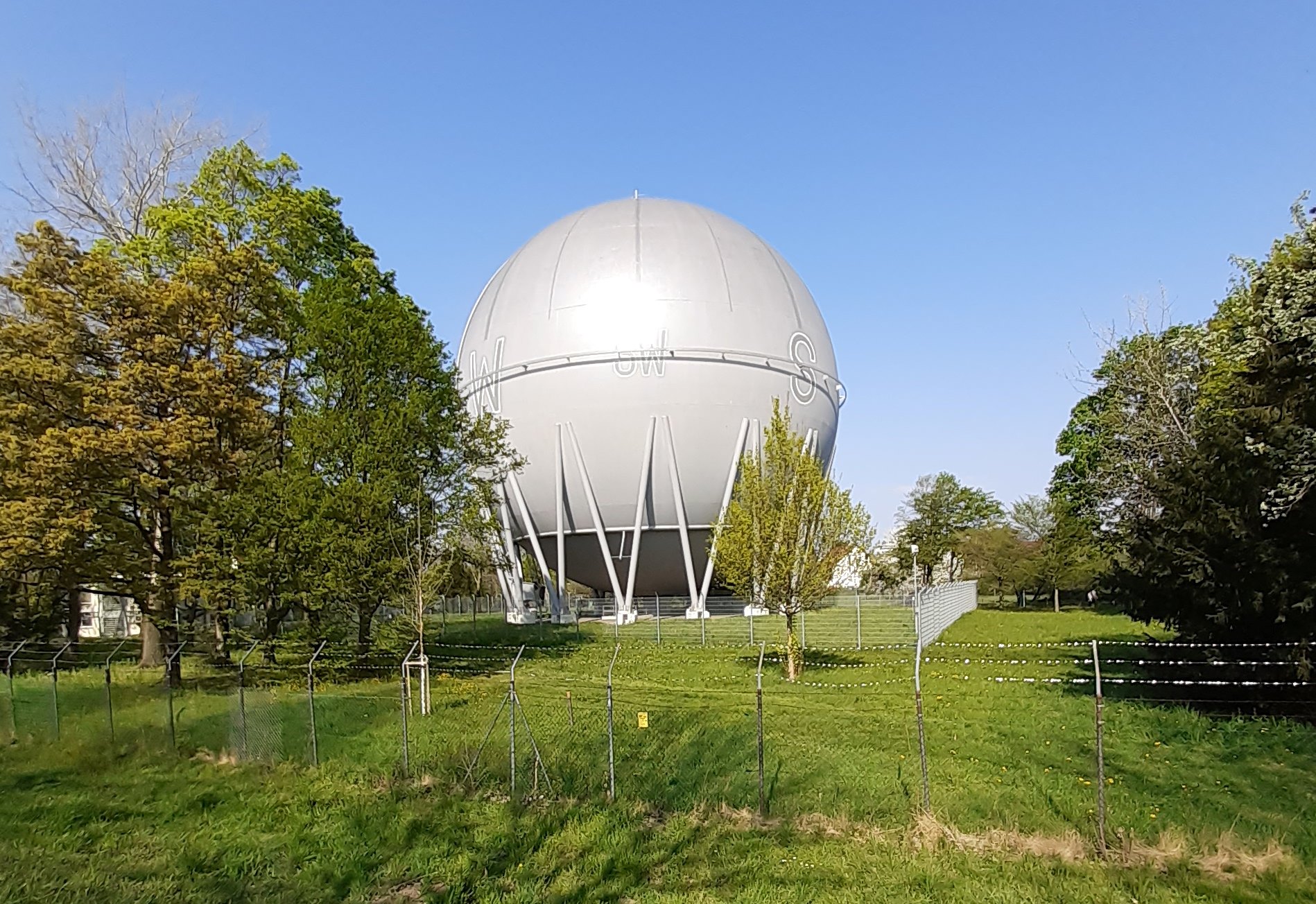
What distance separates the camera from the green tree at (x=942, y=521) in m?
51.7

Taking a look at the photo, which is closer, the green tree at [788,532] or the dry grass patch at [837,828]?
the dry grass patch at [837,828]

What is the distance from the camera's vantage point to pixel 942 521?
62844 millimetres

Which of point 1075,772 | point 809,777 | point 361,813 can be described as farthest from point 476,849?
point 1075,772

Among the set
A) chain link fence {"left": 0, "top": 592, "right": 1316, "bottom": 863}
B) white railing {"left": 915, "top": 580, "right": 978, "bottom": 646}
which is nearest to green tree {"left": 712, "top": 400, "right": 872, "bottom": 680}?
chain link fence {"left": 0, "top": 592, "right": 1316, "bottom": 863}

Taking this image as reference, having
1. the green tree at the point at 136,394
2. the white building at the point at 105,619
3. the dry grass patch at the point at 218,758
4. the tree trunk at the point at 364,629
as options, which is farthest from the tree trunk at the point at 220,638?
the white building at the point at 105,619

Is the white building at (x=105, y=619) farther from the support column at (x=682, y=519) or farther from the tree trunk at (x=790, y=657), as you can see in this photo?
the tree trunk at (x=790, y=657)

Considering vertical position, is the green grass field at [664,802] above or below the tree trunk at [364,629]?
below

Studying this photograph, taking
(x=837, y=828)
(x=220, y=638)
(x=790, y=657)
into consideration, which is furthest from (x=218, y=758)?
(x=790, y=657)

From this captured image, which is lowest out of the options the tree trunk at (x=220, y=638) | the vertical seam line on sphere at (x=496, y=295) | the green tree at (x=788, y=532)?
the tree trunk at (x=220, y=638)

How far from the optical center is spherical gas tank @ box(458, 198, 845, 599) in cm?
2906

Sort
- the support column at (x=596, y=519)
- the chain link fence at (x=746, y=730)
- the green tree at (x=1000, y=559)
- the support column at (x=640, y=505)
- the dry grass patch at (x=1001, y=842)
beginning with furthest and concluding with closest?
the green tree at (x=1000, y=559) → the support column at (x=596, y=519) → the support column at (x=640, y=505) → the chain link fence at (x=746, y=730) → the dry grass patch at (x=1001, y=842)

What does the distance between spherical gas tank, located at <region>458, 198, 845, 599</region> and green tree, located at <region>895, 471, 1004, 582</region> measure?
71.1ft

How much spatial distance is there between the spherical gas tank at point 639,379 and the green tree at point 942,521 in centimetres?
2168

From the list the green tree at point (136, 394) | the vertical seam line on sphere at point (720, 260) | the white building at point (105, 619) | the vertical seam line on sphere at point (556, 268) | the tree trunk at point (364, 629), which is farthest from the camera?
the white building at point (105, 619)
